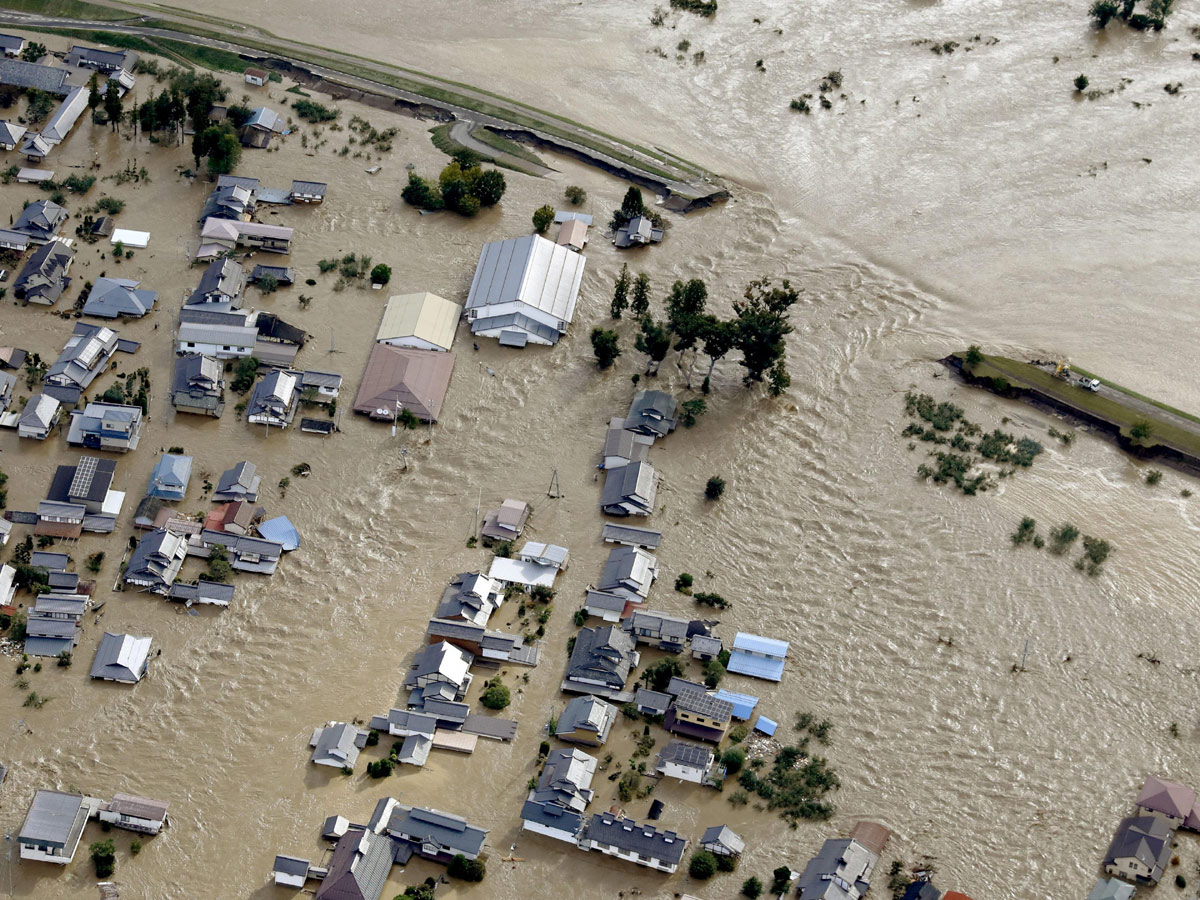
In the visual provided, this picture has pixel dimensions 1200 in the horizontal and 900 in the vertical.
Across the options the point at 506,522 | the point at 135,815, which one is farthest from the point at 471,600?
the point at 135,815

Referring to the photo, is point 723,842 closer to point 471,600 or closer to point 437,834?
point 437,834

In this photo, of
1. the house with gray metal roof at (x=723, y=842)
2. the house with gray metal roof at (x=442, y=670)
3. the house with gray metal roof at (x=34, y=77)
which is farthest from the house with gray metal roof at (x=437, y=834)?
the house with gray metal roof at (x=34, y=77)

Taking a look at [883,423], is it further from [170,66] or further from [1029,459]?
[170,66]

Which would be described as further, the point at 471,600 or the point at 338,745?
the point at 471,600

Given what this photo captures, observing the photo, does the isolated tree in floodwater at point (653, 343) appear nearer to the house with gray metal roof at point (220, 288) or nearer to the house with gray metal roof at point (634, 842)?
the house with gray metal roof at point (220, 288)

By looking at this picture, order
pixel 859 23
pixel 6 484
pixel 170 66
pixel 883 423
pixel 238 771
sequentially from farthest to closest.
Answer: pixel 859 23
pixel 170 66
pixel 883 423
pixel 6 484
pixel 238 771

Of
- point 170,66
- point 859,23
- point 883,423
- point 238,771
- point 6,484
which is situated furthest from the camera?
Result: point 859,23

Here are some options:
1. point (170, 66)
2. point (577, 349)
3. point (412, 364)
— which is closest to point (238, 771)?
point (412, 364)
